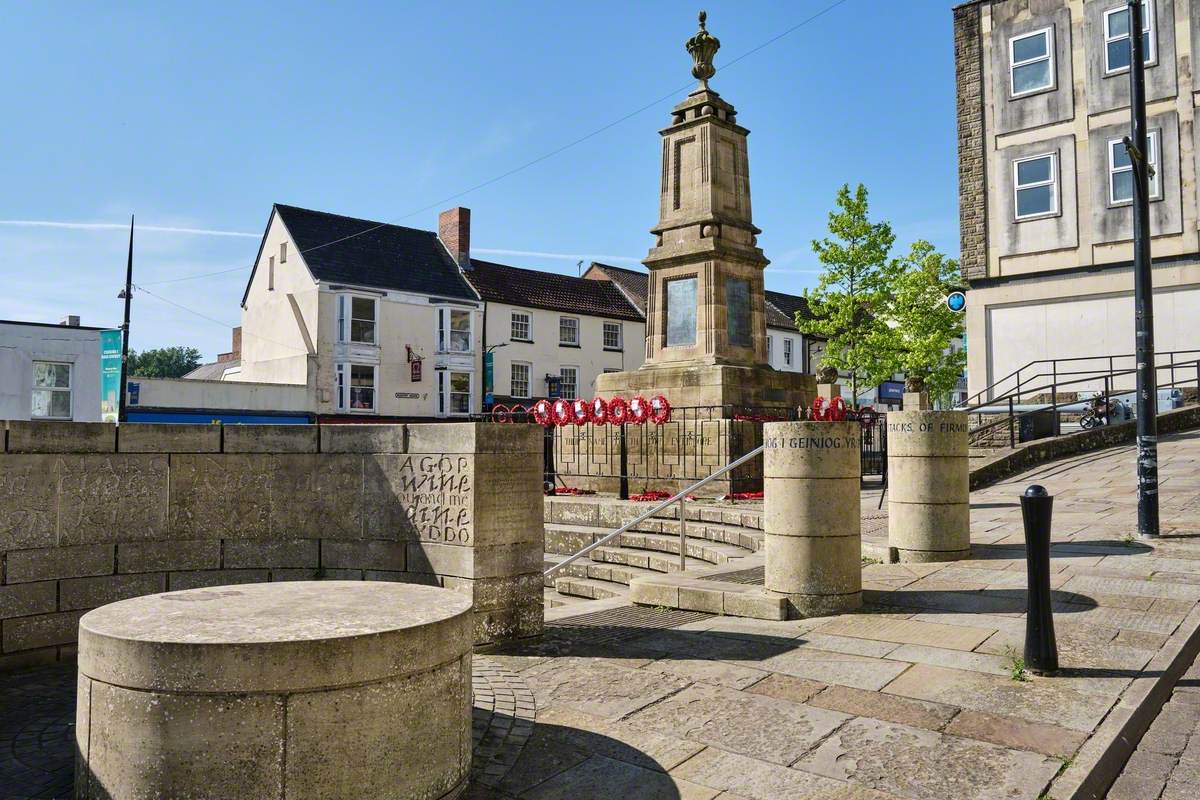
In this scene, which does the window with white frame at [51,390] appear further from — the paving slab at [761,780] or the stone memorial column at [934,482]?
the paving slab at [761,780]

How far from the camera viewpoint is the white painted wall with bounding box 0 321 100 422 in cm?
2622

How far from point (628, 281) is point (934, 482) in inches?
1546

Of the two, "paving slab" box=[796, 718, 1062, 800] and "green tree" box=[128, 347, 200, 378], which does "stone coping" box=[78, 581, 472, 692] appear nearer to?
"paving slab" box=[796, 718, 1062, 800]

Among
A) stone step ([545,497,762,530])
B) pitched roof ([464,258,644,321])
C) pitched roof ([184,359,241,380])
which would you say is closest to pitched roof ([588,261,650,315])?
pitched roof ([464,258,644,321])

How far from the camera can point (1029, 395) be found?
24578 mm

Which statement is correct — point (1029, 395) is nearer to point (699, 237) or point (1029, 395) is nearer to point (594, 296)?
point (699, 237)

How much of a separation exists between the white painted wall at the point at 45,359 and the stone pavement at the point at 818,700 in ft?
79.4

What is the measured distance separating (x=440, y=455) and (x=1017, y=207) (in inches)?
954

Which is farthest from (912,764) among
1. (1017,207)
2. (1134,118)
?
(1017,207)

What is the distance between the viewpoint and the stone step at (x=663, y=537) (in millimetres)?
10789

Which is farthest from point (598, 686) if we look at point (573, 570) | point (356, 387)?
point (356, 387)

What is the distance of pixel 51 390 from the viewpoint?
89.0 feet

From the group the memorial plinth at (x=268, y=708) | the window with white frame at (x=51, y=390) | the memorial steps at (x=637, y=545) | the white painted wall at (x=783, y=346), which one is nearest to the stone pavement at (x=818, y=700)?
the memorial plinth at (x=268, y=708)

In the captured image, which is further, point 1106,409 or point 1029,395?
point 1029,395
